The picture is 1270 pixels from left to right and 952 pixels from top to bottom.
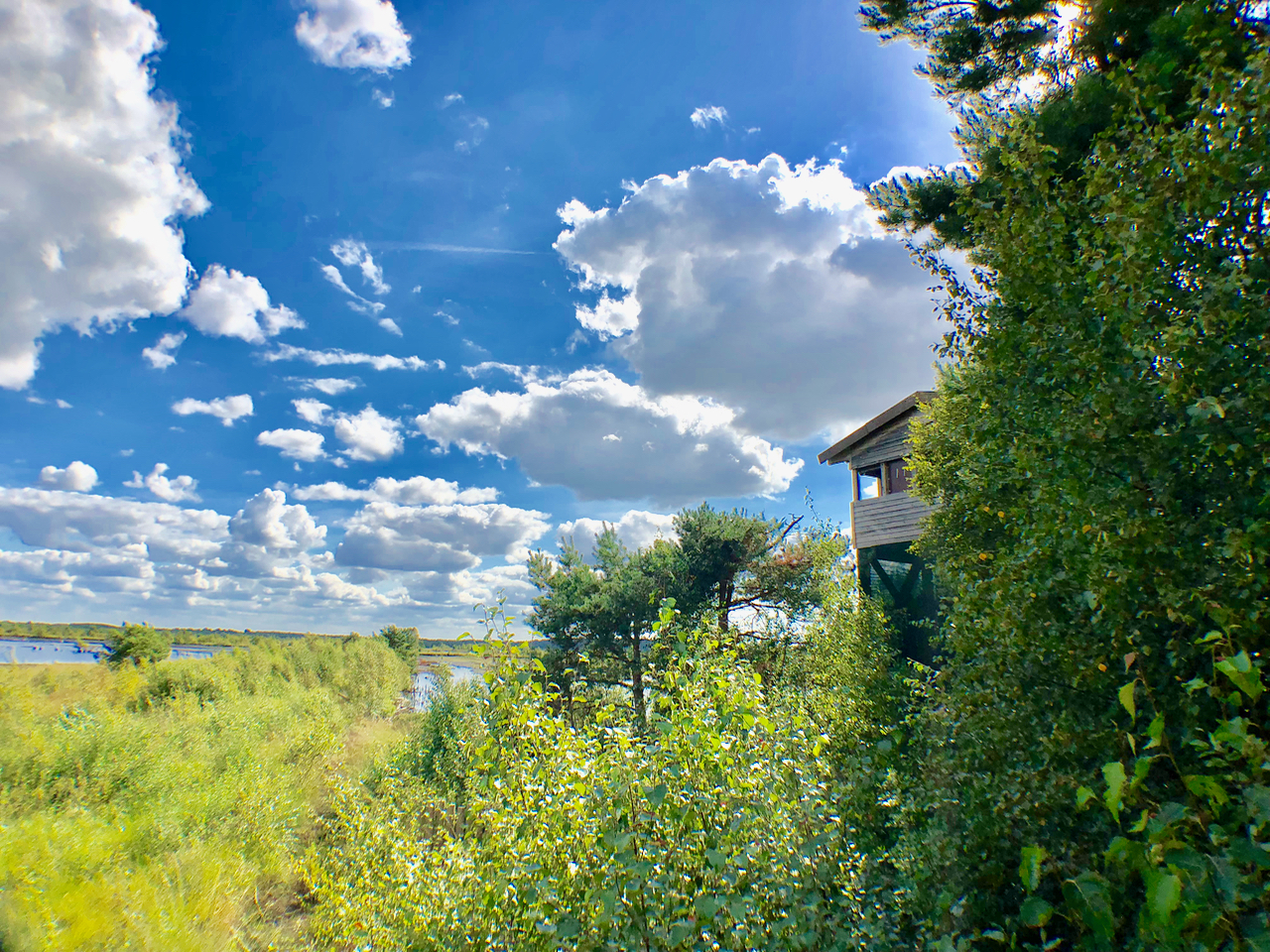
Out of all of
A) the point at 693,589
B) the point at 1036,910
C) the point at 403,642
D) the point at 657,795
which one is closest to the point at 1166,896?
the point at 1036,910

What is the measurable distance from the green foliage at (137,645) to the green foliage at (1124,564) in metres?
26.7

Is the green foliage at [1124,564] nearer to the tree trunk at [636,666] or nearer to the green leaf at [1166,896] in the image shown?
the green leaf at [1166,896]

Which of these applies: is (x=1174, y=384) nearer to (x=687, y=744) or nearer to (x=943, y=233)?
(x=687, y=744)

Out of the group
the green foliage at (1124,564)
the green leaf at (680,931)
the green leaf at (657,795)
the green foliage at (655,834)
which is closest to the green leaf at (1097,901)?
the green foliage at (1124,564)

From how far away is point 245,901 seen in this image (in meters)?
10.3

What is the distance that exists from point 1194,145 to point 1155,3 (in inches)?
182

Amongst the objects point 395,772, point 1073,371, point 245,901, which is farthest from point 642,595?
point 1073,371

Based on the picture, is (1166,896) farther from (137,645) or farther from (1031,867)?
(137,645)

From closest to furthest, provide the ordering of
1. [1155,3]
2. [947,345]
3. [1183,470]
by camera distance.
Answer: [1183,470] < [947,345] < [1155,3]

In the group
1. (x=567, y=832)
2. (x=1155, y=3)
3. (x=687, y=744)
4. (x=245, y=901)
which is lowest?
(x=245, y=901)

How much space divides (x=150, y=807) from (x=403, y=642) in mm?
31353

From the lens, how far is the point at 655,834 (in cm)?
303

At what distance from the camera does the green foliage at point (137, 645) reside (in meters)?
22.5

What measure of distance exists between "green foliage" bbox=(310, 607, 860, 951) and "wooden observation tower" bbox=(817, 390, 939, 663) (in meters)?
11.0
